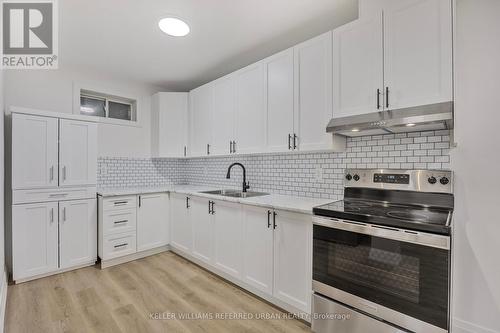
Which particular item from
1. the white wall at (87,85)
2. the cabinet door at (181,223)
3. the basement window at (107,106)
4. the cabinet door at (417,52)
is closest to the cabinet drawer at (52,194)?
the white wall at (87,85)

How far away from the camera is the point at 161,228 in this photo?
137 inches

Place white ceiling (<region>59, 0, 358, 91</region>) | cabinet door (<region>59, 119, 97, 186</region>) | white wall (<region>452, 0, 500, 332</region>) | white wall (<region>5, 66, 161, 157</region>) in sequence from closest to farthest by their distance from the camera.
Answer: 1. white wall (<region>452, 0, 500, 332</region>)
2. white ceiling (<region>59, 0, 358, 91</region>)
3. cabinet door (<region>59, 119, 97, 186</region>)
4. white wall (<region>5, 66, 161, 157</region>)

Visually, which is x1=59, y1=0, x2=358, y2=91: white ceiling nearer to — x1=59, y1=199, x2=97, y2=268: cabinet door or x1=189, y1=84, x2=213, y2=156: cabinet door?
x1=189, y1=84, x2=213, y2=156: cabinet door

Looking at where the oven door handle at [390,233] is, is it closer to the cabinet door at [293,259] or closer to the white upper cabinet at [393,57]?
the cabinet door at [293,259]

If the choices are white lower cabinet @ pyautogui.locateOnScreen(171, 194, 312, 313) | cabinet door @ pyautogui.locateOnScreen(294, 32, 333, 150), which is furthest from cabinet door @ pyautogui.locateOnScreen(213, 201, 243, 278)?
cabinet door @ pyautogui.locateOnScreen(294, 32, 333, 150)

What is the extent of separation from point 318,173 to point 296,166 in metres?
0.29

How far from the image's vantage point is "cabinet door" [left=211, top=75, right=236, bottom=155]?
302cm

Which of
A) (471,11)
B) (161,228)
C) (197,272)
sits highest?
→ (471,11)

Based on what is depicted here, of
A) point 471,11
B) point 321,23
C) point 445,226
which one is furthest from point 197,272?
point 471,11

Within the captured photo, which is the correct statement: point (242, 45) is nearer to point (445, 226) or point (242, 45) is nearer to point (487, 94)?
point (487, 94)

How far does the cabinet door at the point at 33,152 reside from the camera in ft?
8.25

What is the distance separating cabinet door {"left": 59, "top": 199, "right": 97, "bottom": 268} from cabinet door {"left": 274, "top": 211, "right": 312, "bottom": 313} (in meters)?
2.35

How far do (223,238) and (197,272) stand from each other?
0.62m

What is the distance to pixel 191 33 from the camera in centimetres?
244
